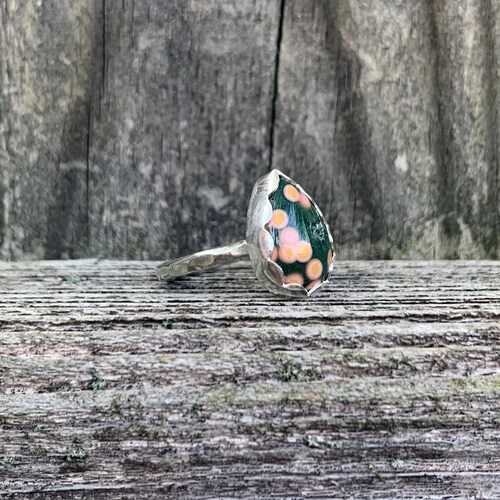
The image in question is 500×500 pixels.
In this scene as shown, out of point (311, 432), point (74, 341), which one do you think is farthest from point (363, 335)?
point (74, 341)

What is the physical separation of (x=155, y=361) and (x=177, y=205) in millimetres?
598

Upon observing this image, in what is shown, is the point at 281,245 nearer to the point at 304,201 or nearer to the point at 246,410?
the point at 304,201

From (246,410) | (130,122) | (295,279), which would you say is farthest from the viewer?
(130,122)

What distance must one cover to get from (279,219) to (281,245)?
0.05 metres

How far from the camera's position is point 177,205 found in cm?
133

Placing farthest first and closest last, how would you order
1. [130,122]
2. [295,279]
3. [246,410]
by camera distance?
[130,122], [295,279], [246,410]

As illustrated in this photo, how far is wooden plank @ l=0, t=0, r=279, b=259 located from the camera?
1228 millimetres

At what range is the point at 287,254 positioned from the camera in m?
1.16

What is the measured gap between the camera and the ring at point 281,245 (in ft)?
3.74

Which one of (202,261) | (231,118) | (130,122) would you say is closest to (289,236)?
(202,261)

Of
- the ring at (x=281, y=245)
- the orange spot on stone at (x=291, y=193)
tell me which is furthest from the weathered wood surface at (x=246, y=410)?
the orange spot on stone at (x=291, y=193)

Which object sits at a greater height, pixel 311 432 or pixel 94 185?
pixel 94 185

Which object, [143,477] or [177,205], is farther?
[177,205]

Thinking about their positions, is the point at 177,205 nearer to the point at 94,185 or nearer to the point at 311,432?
the point at 94,185
